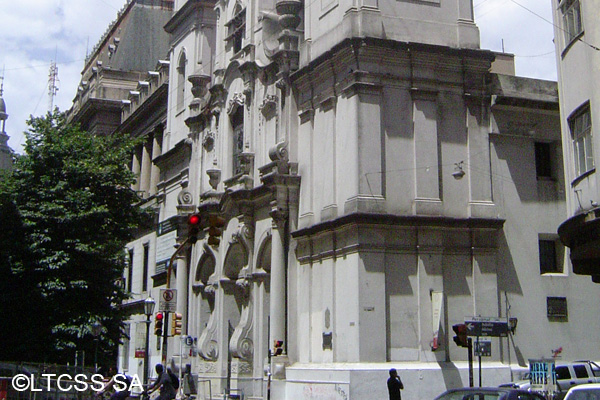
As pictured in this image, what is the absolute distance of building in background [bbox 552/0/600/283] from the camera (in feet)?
70.4

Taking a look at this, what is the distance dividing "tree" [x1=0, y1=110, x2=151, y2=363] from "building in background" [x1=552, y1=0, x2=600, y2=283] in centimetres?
1865

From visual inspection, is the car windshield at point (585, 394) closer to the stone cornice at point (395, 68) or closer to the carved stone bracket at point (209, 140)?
the stone cornice at point (395, 68)

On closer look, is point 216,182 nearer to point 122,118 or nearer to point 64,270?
point 64,270

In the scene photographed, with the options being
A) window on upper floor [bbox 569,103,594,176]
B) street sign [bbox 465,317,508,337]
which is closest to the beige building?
street sign [bbox 465,317,508,337]

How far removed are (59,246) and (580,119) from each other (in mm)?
20533

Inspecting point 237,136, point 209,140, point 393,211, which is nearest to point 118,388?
point 393,211

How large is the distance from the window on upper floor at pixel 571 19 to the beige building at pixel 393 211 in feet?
26.8

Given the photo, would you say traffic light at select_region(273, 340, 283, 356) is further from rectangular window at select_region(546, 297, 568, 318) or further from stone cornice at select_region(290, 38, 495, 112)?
rectangular window at select_region(546, 297, 568, 318)

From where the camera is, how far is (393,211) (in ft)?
100

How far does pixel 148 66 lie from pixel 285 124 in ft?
126

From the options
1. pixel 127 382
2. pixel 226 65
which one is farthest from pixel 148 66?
pixel 127 382

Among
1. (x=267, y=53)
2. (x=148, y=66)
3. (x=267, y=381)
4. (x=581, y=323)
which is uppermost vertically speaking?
(x=148, y=66)

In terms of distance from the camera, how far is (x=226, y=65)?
43500 millimetres

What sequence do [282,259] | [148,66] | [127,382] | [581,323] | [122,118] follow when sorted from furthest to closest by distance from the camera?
[148,66]
[122,118]
[282,259]
[581,323]
[127,382]
